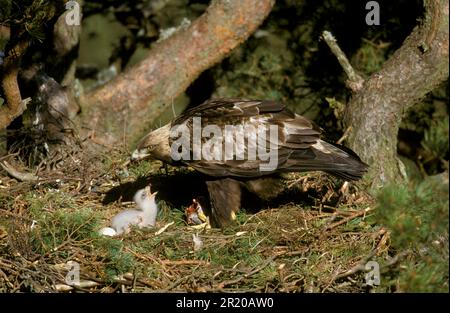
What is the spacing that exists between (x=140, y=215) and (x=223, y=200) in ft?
2.16

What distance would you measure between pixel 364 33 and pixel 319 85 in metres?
0.74

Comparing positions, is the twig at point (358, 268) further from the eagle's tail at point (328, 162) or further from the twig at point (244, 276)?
the eagle's tail at point (328, 162)

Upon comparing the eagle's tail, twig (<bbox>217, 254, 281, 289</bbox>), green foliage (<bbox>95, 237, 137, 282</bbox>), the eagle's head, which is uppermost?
the eagle's head

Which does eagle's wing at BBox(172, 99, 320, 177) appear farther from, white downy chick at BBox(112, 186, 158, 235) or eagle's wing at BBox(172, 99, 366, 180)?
white downy chick at BBox(112, 186, 158, 235)

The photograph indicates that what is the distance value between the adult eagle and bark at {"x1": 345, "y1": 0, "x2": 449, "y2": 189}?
535 mm

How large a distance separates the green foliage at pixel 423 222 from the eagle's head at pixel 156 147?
283cm

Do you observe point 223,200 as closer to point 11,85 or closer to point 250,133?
point 250,133

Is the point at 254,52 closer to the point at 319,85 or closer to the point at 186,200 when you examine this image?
the point at 319,85

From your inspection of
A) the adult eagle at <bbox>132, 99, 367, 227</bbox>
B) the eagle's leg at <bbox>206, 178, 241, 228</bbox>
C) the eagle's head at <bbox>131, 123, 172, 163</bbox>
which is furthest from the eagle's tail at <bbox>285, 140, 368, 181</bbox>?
the eagle's head at <bbox>131, 123, 172, 163</bbox>

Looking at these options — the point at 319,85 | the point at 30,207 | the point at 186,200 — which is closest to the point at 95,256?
the point at 30,207

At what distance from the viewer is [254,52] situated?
29.5ft

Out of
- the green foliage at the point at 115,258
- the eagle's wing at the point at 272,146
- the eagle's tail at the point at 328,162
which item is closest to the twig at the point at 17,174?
the green foliage at the point at 115,258

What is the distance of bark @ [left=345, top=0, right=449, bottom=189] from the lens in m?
6.32

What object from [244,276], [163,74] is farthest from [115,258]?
[163,74]
